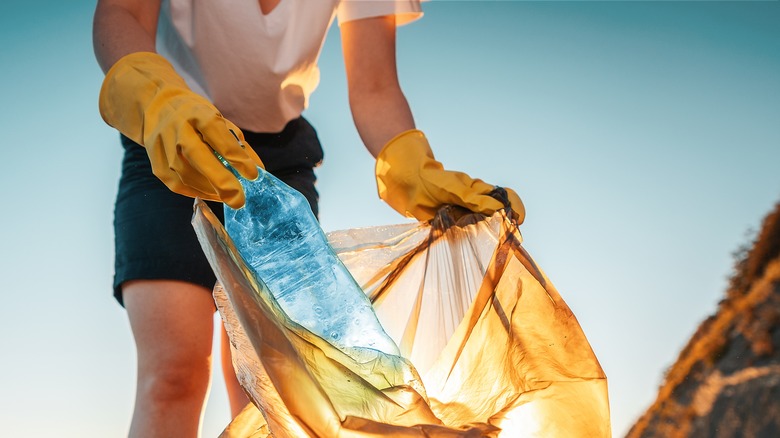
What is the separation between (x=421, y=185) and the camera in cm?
99

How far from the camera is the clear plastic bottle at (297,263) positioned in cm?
78

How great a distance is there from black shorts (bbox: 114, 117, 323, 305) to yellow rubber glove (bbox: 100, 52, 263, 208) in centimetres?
12

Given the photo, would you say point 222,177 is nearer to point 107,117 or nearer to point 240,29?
point 107,117

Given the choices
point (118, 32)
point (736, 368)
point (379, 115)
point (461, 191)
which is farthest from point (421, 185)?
point (736, 368)

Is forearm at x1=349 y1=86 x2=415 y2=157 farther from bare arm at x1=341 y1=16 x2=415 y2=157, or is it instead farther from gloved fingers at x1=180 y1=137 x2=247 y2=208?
gloved fingers at x1=180 y1=137 x2=247 y2=208

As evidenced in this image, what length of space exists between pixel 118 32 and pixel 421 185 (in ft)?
1.37

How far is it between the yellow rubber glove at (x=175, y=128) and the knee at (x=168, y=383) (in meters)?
0.22

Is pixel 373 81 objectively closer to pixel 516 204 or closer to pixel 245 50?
pixel 245 50

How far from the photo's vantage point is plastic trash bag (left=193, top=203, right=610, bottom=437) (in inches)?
24.5

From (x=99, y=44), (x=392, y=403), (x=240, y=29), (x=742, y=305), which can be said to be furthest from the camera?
(x=742, y=305)

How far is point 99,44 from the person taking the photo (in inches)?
35.9

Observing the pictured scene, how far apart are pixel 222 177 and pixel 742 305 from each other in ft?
15.7

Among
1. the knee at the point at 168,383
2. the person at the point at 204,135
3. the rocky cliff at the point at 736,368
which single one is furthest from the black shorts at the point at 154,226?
the rocky cliff at the point at 736,368

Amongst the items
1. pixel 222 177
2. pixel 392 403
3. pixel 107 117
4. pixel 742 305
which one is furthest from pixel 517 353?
pixel 742 305
